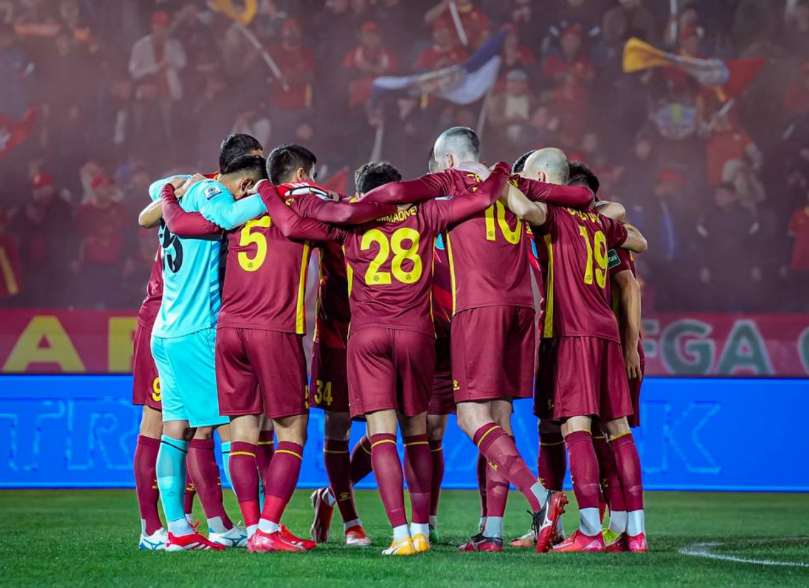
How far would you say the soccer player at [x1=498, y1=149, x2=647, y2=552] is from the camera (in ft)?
14.4

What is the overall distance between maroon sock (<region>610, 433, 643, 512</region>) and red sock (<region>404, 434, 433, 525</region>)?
2.88 ft

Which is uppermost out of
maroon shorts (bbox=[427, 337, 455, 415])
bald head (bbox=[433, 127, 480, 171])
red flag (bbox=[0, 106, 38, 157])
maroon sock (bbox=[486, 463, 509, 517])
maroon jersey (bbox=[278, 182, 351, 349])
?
red flag (bbox=[0, 106, 38, 157])

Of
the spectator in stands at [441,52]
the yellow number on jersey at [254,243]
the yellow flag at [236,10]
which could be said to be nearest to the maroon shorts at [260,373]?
the yellow number on jersey at [254,243]

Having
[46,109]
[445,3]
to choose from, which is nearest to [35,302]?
[46,109]

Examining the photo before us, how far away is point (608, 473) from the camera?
16.0 ft

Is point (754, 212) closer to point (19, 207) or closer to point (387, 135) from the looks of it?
point (387, 135)

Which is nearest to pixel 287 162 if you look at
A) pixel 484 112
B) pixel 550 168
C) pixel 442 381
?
pixel 550 168

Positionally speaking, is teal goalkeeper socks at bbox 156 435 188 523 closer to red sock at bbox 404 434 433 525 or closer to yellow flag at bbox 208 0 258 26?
red sock at bbox 404 434 433 525

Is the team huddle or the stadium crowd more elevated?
the stadium crowd

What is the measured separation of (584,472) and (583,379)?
1.35 feet

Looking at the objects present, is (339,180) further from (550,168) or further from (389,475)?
(389,475)

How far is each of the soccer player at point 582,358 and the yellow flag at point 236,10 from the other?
1002cm

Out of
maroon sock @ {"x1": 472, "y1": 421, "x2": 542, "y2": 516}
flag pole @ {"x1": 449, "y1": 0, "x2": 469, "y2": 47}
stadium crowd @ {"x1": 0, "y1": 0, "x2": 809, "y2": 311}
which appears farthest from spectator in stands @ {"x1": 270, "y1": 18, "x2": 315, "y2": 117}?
maroon sock @ {"x1": 472, "y1": 421, "x2": 542, "y2": 516}

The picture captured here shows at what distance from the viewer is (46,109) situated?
13258 millimetres
